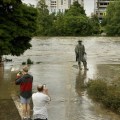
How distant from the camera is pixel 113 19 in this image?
9675cm

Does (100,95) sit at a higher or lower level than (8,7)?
lower

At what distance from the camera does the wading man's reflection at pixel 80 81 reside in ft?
61.9

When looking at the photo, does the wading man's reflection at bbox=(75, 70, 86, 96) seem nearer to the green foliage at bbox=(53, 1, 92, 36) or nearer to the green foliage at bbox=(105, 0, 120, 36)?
the green foliage at bbox=(53, 1, 92, 36)

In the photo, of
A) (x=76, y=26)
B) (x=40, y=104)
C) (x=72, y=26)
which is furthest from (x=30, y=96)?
(x=72, y=26)

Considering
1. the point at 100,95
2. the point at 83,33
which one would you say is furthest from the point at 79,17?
the point at 100,95

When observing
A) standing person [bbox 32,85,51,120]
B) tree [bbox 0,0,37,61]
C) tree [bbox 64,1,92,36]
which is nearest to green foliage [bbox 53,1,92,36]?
tree [bbox 64,1,92,36]

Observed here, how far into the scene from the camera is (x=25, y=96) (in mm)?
13453

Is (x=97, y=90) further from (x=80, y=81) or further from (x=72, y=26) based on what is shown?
(x=72, y=26)

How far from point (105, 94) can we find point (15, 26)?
733 cm

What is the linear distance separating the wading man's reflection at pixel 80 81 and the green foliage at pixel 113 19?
69.9 m

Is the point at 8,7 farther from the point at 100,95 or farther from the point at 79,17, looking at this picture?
the point at 79,17

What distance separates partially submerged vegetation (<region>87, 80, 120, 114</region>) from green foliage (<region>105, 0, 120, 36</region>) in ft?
250

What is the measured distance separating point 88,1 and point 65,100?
15703 centimetres

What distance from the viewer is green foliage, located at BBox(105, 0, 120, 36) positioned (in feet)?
308
